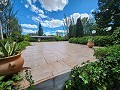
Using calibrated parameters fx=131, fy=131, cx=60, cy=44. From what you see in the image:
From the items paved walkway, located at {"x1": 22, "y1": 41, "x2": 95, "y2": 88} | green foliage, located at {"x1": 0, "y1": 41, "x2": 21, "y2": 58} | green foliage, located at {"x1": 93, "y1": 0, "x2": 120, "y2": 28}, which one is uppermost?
green foliage, located at {"x1": 93, "y1": 0, "x2": 120, "y2": 28}

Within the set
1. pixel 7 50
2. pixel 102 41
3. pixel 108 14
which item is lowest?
pixel 102 41

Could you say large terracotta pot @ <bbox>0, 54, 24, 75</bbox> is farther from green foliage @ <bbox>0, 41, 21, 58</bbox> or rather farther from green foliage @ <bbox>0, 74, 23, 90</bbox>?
green foliage @ <bbox>0, 41, 21, 58</bbox>

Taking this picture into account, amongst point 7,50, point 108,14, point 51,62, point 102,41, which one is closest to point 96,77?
point 7,50

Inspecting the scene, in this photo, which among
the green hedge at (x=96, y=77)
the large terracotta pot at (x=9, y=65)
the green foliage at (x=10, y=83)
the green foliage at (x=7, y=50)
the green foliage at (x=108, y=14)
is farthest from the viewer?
the green foliage at (x=108, y=14)

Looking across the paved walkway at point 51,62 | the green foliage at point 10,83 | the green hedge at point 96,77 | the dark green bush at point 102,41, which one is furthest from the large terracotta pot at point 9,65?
the dark green bush at point 102,41

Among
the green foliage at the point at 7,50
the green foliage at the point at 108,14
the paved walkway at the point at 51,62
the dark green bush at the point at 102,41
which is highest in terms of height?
the green foliage at the point at 108,14

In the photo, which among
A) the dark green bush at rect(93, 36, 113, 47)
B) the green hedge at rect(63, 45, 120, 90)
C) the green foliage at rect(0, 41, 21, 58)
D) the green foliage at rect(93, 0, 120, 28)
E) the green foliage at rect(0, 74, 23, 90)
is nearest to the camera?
the green hedge at rect(63, 45, 120, 90)

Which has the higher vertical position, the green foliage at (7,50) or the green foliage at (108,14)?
the green foliage at (108,14)

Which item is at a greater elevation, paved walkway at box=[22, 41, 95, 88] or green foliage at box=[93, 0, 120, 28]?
green foliage at box=[93, 0, 120, 28]

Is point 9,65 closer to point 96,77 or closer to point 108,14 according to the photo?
point 96,77

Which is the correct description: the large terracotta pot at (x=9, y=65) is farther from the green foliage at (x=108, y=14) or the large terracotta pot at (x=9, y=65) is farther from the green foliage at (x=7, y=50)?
the green foliage at (x=108, y=14)

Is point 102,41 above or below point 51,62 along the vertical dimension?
above

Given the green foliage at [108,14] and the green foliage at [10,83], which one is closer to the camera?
the green foliage at [10,83]

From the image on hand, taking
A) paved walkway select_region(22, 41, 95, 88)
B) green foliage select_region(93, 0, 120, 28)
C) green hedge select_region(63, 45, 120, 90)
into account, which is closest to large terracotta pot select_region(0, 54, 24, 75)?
paved walkway select_region(22, 41, 95, 88)
